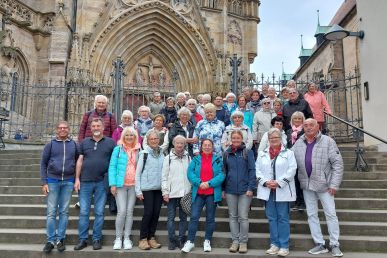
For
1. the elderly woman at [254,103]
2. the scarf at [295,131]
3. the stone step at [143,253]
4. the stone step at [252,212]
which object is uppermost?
the elderly woman at [254,103]

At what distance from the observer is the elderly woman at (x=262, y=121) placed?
6.47m

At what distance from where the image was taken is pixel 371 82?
8.79m

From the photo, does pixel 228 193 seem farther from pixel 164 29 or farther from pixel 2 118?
pixel 164 29

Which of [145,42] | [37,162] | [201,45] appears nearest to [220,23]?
[201,45]

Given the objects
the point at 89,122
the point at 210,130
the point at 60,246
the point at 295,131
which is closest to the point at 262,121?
the point at 295,131

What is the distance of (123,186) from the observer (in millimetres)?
5031

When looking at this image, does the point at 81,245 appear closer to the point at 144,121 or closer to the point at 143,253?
the point at 143,253

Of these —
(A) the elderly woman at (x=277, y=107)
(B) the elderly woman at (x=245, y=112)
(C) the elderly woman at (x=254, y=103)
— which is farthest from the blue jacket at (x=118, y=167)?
(C) the elderly woman at (x=254, y=103)

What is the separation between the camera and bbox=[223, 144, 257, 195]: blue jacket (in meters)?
4.81

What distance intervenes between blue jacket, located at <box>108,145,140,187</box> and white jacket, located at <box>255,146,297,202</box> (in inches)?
73.6

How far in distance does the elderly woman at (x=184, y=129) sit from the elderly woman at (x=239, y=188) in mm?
1145

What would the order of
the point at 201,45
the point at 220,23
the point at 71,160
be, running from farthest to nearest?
the point at 220,23
the point at 201,45
the point at 71,160

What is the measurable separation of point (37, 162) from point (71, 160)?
166 inches

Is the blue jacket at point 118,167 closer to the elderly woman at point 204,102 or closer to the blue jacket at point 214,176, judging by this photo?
the blue jacket at point 214,176
